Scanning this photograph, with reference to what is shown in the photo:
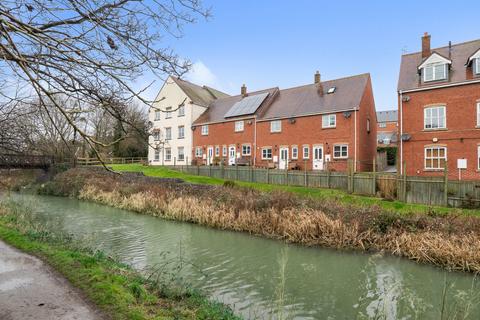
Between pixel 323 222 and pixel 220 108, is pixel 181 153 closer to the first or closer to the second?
pixel 220 108

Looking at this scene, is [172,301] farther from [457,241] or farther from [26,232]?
[457,241]

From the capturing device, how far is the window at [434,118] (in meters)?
22.6

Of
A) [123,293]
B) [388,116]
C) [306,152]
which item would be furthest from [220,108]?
[388,116]

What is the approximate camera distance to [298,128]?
3052cm

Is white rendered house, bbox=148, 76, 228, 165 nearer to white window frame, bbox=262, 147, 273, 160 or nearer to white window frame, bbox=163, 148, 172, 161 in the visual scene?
white window frame, bbox=163, 148, 172, 161

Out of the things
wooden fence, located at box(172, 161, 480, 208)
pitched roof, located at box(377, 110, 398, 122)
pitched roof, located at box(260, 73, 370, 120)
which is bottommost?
wooden fence, located at box(172, 161, 480, 208)

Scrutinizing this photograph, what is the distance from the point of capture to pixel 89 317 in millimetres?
4715

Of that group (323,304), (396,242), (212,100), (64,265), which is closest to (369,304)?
(323,304)

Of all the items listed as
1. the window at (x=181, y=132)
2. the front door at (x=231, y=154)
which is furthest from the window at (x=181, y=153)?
the front door at (x=231, y=154)

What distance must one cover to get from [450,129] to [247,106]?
62.3 ft

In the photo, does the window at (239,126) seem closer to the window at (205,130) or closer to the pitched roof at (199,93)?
the window at (205,130)

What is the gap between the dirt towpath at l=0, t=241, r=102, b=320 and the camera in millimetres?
4809

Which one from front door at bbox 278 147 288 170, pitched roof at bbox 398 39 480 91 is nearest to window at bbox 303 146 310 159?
front door at bbox 278 147 288 170

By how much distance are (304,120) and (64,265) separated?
25719 millimetres
